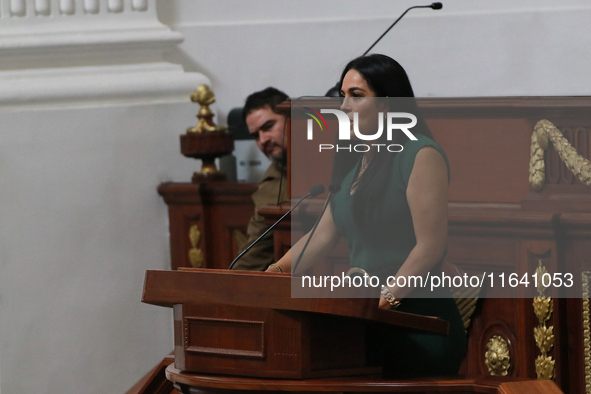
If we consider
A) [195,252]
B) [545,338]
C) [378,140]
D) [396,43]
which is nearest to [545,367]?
[545,338]

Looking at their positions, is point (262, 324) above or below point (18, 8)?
below

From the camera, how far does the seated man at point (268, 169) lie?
3875 mm

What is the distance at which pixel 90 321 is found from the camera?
4.42 meters

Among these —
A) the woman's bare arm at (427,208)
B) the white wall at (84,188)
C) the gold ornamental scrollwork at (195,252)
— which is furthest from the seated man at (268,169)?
the woman's bare arm at (427,208)

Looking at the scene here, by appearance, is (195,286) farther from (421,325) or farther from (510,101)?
(510,101)

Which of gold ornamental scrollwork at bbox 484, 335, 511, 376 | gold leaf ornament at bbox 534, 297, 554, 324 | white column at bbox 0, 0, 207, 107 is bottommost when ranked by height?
gold ornamental scrollwork at bbox 484, 335, 511, 376

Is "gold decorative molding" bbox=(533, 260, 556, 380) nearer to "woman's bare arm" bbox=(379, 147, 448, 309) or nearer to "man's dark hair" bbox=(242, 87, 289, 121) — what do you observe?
"woman's bare arm" bbox=(379, 147, 448, 309)

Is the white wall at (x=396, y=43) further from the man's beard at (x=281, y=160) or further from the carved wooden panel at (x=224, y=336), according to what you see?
the carved wooden panel at (x=224, y=336)

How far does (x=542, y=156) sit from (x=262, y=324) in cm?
173

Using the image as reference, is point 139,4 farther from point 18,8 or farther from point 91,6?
point 18,8

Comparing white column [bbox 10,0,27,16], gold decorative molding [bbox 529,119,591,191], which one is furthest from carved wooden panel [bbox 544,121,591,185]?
white column [bbox 10,0,27,16]

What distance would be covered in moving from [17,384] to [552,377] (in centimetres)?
270

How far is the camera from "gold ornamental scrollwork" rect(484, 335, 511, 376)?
3.26m

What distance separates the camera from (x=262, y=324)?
191cm
